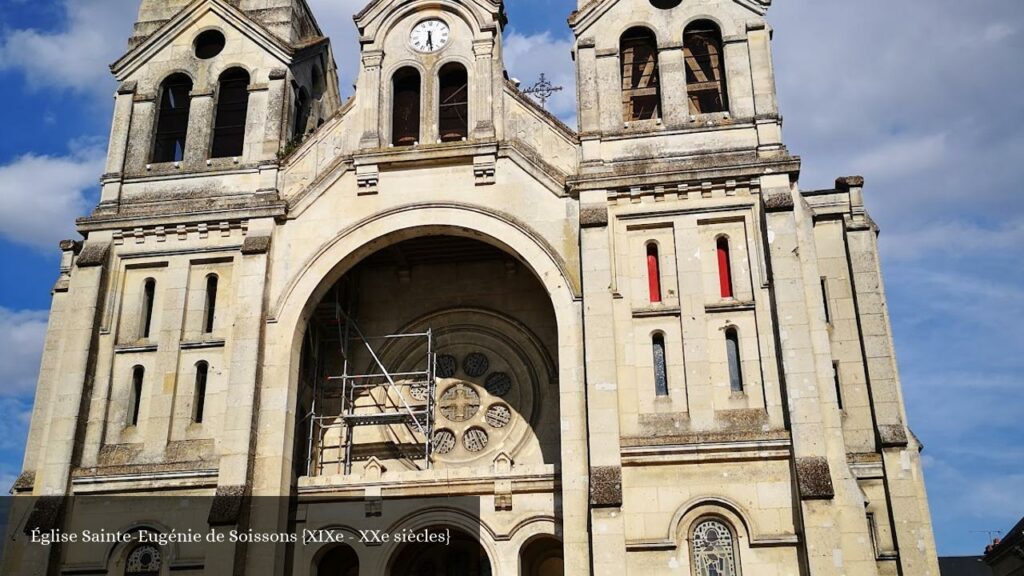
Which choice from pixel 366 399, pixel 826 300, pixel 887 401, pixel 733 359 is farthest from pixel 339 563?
pixel 887 401

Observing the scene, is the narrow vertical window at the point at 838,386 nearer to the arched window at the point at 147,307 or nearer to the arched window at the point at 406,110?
the arched window at the point at 406,110

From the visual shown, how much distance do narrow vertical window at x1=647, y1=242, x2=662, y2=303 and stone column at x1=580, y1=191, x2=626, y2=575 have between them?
3.36 feet

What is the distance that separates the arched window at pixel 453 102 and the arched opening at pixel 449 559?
33.4ft

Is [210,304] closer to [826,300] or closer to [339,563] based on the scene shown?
→ [339,563]

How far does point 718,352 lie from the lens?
22500 millimetres

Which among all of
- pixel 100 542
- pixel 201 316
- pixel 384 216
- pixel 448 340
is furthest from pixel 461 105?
pixel 100 542

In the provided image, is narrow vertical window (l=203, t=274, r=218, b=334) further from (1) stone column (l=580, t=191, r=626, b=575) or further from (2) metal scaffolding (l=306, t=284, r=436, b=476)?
(1) stone column (l=580, t=191, r=626, b=575)

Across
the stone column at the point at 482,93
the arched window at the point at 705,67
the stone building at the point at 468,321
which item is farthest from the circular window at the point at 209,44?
the arched window at the point at 705,67

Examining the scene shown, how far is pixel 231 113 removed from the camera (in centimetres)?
2825

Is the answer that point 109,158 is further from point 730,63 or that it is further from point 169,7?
point 730,63

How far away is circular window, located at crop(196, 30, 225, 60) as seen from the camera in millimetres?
28578

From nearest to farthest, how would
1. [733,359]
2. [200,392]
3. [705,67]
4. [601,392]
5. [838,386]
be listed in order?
[601,392], [733,359], [838,386], [200,392], [705,67]

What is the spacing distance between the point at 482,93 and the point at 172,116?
8.78 meters

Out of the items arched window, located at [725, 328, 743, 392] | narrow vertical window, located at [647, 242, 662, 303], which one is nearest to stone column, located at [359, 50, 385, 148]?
narrow vertical window, located at [647, 242, 662, 303]
